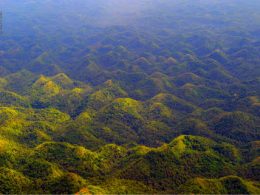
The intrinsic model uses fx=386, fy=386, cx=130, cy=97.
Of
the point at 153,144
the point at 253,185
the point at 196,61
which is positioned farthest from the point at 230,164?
the point at 196,61

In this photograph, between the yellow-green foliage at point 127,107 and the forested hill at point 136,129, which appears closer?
the forested hill at point 136,129

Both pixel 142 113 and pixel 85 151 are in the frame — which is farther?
pixel 142 113

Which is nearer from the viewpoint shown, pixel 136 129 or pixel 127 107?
pixel 136 129

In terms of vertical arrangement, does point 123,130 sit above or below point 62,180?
below

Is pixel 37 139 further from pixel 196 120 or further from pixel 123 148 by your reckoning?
pixel 196 120

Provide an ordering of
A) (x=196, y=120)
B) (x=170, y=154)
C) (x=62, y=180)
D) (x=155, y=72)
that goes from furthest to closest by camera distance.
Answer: (x=155, y=72), (x=196, y=120), (x=170, y=154), (x=62, y=180)

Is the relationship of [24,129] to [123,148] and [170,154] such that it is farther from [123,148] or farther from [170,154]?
[170,154]

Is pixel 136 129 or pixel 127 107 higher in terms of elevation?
pixel 127 107

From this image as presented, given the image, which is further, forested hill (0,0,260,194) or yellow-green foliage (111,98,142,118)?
yellow-green foliage (111,98,142,118)

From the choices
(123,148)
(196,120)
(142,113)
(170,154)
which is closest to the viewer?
(170,154)
